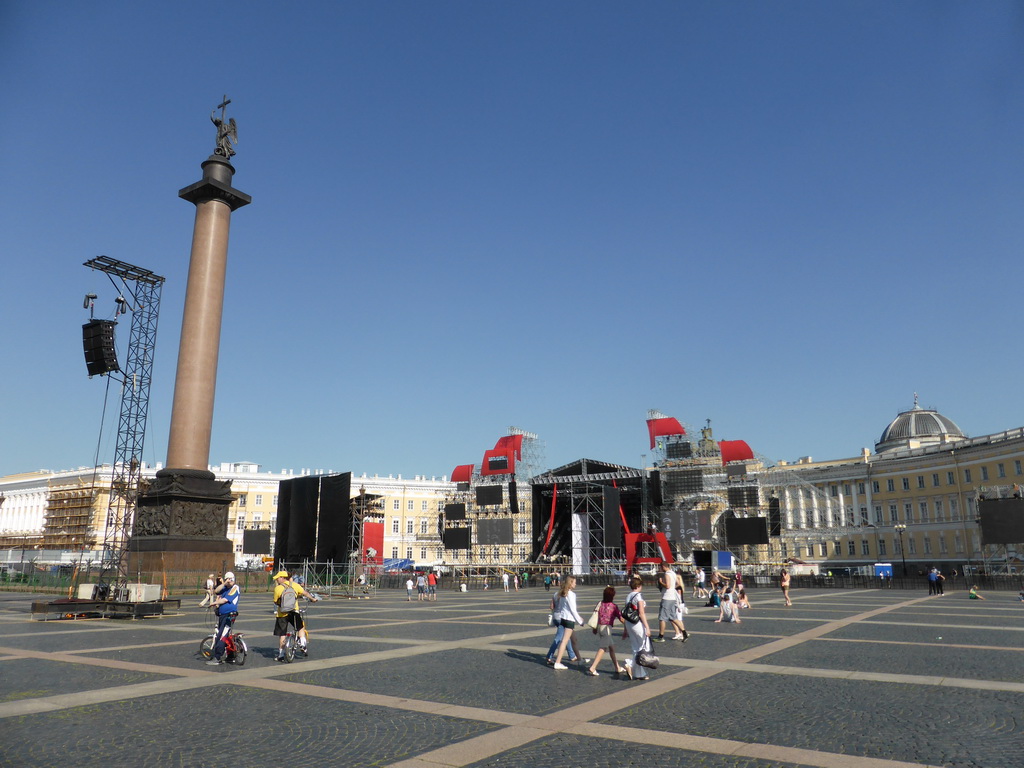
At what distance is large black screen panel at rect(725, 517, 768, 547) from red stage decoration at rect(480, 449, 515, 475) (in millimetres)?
23276

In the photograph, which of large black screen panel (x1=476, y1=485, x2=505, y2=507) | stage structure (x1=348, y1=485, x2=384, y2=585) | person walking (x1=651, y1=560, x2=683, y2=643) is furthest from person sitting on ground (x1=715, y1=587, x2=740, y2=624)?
large black screen panel (x1=476, y1=485, x2=505, y2=507)

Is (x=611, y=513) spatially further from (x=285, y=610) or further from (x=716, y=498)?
(x=285, y=610)

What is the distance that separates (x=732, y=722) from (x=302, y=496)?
3968cm

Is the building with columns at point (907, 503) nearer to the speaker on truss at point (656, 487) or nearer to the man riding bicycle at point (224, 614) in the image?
the speaker on truss at point (656, 487)

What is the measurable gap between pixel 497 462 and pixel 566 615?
5753 cm

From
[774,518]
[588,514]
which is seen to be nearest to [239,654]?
[588,514]

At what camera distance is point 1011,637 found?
1565 cm

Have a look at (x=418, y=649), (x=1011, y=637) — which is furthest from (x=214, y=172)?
(x=1011, y=637)

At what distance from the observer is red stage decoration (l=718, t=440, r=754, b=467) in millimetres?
61375

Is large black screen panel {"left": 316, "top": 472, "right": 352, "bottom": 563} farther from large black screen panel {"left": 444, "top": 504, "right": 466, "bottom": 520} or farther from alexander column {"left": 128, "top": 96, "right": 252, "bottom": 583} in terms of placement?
large black screen panel {"left": 444, "top": 504, "right": 466, "bottom": 520}

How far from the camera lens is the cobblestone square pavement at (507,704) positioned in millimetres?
6566

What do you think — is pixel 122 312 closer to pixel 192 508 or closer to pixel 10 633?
pixel 192 508

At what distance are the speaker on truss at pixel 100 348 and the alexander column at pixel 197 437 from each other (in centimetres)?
294

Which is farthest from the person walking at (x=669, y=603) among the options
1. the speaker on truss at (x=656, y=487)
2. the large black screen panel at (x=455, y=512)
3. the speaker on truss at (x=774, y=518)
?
the large black screen panel at (x=455, y=512)
